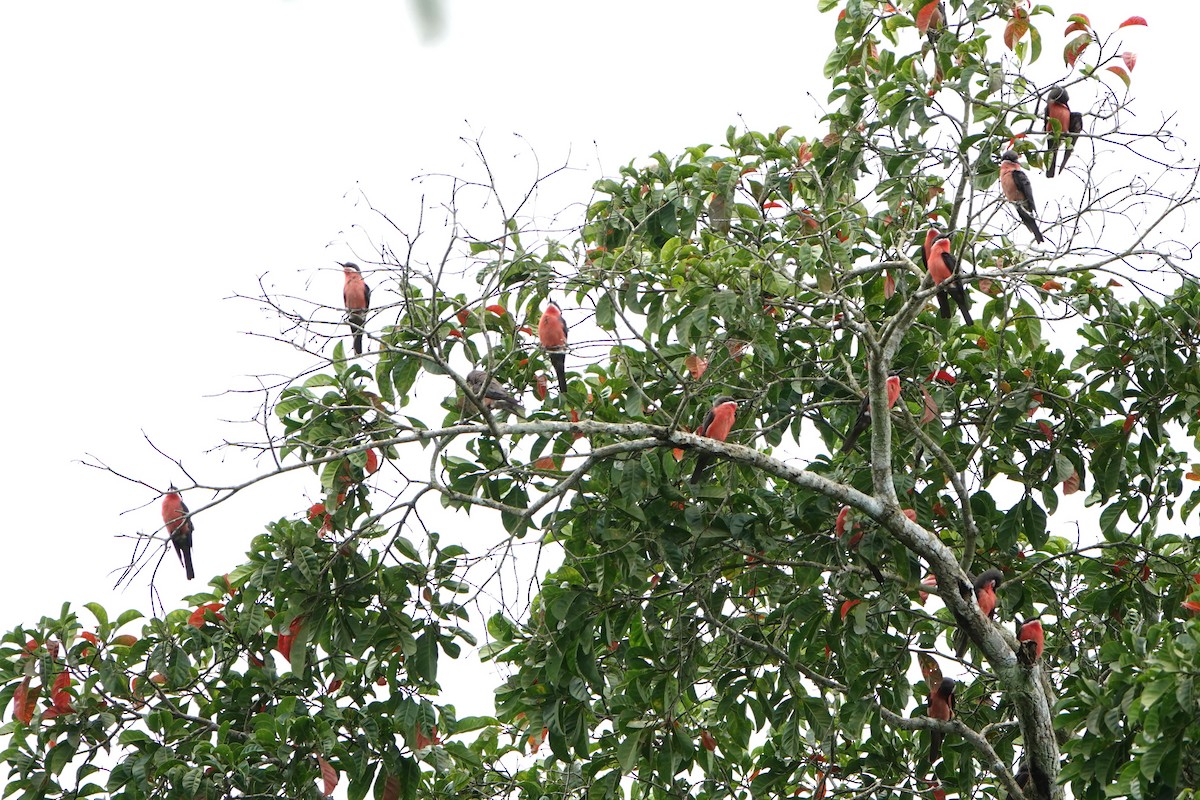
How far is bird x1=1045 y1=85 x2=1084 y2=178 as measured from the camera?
189 inches

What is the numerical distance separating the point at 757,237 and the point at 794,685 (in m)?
1.68

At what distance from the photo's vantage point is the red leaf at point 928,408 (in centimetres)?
504

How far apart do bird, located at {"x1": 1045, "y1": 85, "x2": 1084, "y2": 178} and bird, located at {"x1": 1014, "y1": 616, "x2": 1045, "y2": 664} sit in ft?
5.81

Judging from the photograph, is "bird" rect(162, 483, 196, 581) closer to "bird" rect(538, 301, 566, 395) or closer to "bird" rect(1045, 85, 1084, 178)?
"bird" rect(538, 301, 566, 395)

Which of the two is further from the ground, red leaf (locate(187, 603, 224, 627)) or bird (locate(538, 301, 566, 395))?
bird (locate(538, 301, 566, 395))

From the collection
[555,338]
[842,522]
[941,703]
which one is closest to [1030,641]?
[941,703]

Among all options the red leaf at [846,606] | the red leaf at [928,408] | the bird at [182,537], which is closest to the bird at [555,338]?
the red leaf at [846,606]

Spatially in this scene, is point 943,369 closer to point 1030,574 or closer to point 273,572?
point 1030,574

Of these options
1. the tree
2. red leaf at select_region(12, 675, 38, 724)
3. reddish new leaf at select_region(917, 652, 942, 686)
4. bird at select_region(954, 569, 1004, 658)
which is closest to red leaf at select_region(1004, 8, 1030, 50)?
the tree

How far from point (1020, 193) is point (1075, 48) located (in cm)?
58

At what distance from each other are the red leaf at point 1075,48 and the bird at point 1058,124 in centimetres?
15

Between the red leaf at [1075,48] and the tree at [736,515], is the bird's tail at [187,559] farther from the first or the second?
the red leaf at [1075,48]

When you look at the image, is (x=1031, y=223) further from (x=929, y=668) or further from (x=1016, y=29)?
(x=929, y=668)

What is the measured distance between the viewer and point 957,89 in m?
4.97
